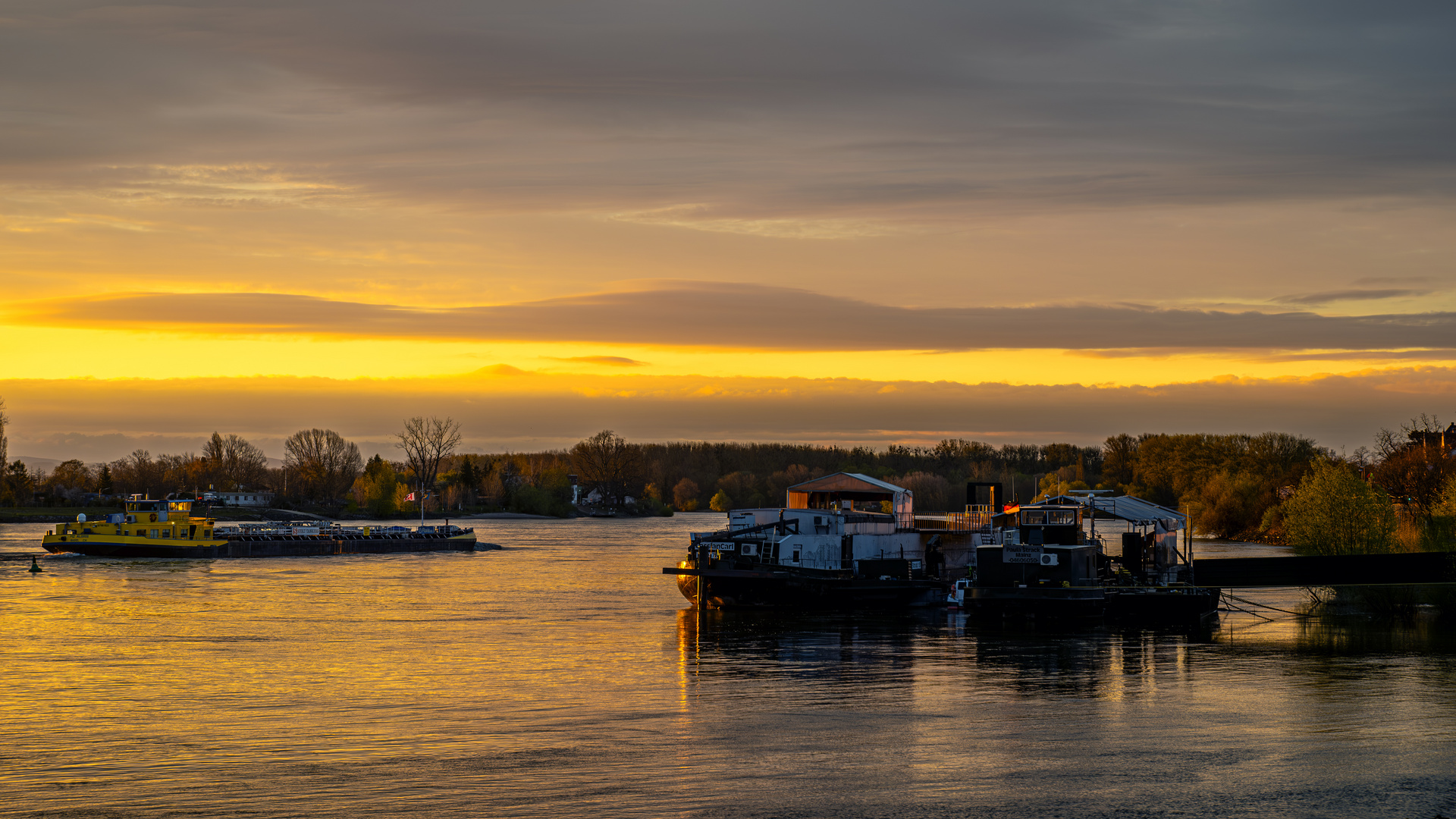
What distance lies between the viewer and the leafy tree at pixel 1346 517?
74938mm

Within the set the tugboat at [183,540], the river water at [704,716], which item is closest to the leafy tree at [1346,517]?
the river water at [704,716]

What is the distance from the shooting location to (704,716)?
32.2 meters

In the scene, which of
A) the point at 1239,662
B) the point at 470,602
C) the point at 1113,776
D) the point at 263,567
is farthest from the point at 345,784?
the point at 263,567

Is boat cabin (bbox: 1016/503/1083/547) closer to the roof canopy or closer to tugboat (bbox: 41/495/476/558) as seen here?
the roof canopy

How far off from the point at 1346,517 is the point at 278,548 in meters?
92.3

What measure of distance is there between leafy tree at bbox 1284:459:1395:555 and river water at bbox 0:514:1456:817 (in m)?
16.9

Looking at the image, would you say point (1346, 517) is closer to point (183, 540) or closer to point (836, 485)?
point (836, 485)

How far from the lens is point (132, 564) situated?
331 ft

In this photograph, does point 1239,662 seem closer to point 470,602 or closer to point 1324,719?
point 1324,719

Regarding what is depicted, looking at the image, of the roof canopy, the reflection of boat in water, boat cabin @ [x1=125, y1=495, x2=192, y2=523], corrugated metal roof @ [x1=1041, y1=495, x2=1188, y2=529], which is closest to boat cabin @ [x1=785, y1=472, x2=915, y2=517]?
the roof canopy

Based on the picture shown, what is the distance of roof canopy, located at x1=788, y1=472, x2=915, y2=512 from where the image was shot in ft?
253

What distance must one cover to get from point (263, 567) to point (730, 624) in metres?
55.8

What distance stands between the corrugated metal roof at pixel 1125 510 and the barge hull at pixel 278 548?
248 ft

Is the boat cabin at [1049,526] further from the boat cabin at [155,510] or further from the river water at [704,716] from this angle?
the boat cabin at [155,510]
